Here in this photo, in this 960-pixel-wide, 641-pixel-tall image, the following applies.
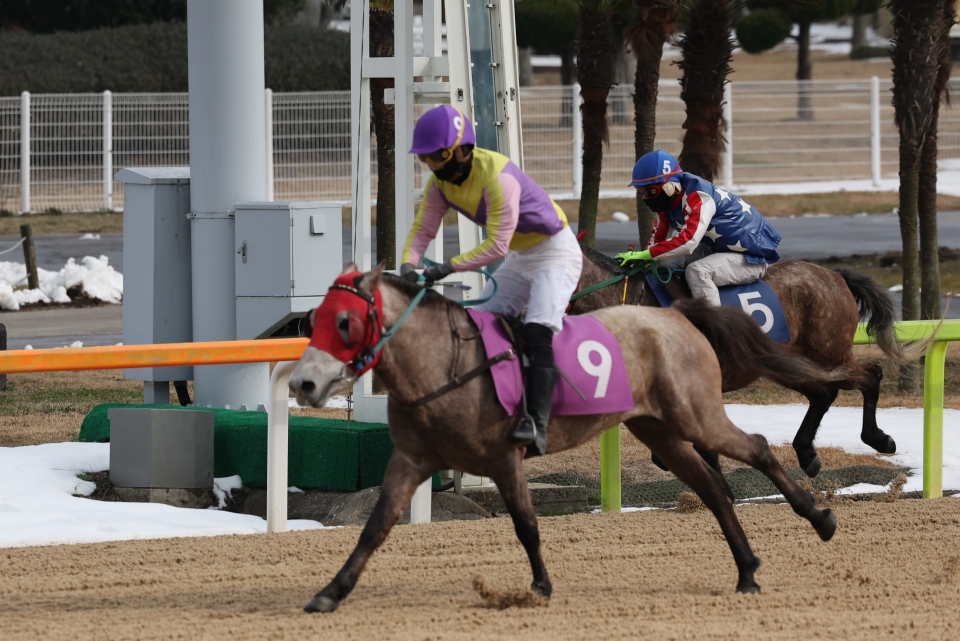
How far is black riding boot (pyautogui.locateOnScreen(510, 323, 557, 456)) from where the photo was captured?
17.4ft

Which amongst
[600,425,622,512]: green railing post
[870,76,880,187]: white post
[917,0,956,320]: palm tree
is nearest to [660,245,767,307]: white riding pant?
[600,425,622,512]: green railing post

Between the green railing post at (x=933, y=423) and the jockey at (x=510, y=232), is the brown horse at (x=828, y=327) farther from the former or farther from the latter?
the jockey at (x=510, y=232)

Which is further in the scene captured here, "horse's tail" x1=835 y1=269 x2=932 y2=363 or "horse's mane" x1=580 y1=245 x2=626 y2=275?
"horse's tail" x1=835 y1=269 x2=932 y2=363

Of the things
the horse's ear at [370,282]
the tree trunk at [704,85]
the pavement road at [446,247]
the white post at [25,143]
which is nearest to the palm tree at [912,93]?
the tree trunk at [704,85]

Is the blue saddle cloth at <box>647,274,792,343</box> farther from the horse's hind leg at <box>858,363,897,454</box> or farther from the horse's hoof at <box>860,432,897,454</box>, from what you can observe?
the horse's hoof at <box>860,432,897,454</box>

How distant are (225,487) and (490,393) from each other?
3013mm

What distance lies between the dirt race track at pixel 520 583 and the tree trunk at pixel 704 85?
16.8 feet

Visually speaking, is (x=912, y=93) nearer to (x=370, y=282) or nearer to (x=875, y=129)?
(x=370, y=282)

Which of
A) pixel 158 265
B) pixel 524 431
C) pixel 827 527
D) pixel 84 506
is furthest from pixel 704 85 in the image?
pixel 524 431

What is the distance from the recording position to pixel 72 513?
7074mm

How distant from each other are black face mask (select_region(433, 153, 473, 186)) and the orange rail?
5.54 ft

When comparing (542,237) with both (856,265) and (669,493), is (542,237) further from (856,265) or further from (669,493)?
(856,265)

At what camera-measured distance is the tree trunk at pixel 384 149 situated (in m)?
11.8

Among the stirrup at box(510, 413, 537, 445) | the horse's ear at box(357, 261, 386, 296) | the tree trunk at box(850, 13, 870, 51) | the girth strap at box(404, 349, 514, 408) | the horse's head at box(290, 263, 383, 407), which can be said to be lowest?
the stirrup at box(510, 413, 537, 445)
